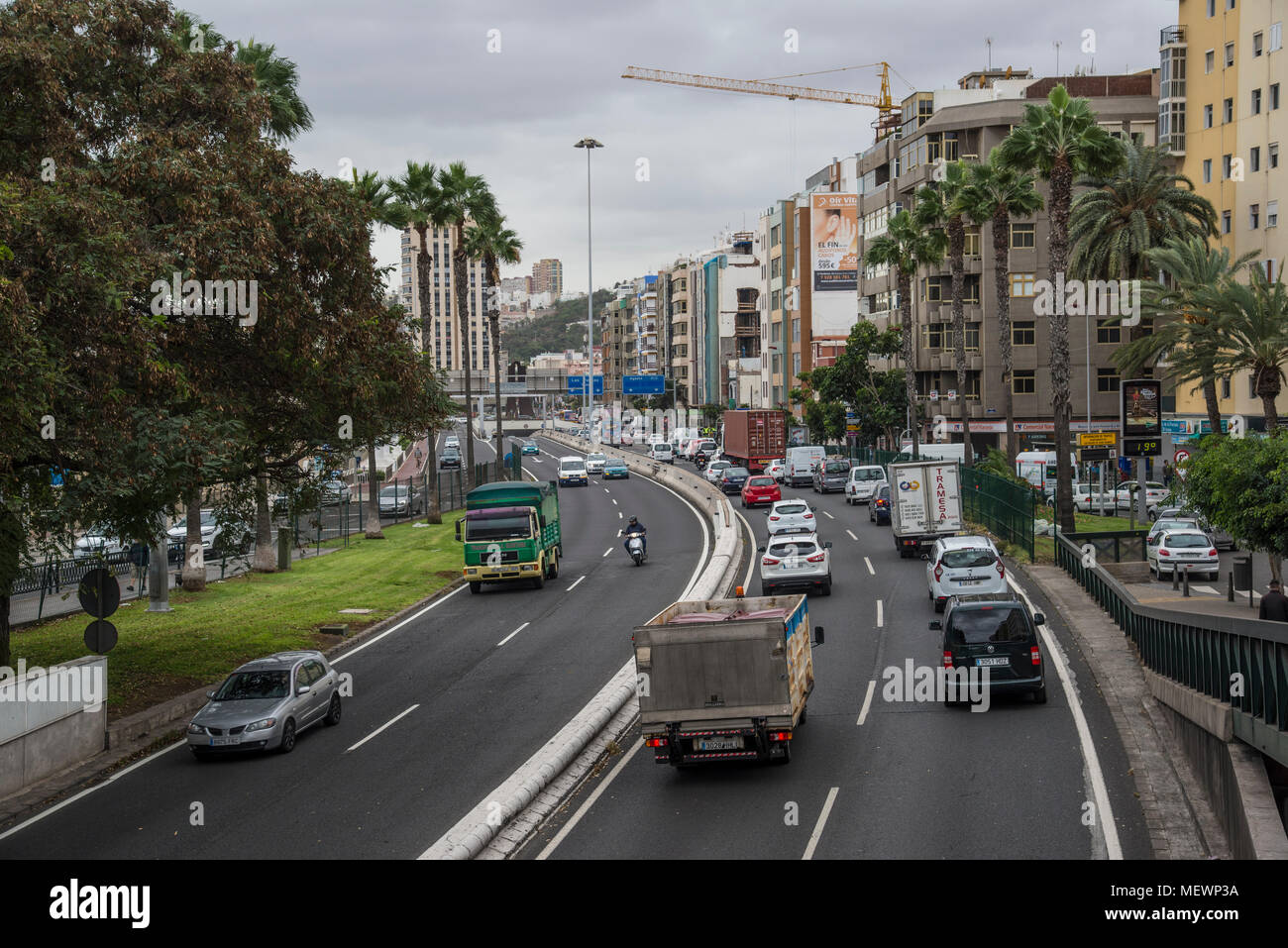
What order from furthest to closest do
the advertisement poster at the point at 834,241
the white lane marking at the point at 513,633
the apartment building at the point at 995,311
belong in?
the advertisement poster at the point at 834,241 → the apartment building at the point at 995,311 → the white lane marking at the point at 513,633

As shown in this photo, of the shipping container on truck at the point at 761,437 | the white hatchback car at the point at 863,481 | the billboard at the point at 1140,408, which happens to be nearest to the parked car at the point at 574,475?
the shipping container on truck at the point at 761,437

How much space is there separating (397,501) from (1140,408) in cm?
3592

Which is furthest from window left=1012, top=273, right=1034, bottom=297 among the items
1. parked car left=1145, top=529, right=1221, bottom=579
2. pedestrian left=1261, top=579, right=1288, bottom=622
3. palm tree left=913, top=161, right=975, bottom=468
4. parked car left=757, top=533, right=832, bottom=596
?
pedestrian left=1261, top=579, right=1288, bottom=622

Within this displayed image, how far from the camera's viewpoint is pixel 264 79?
127 ft

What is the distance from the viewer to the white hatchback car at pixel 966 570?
100 feet

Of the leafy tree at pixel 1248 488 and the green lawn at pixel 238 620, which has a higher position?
the leafy tree at pixel 1248 488

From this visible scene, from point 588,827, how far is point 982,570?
683 inches

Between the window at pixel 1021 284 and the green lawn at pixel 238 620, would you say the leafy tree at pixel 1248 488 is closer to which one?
the green lawn at pixel 238 620

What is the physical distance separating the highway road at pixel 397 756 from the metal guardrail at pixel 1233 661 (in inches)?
393

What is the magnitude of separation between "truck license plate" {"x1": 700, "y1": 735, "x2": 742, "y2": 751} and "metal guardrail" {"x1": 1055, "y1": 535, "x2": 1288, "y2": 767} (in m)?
6.47

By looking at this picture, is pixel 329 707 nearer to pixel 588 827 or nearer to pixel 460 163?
pixel 588 827

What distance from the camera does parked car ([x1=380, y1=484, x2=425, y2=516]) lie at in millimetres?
63562
